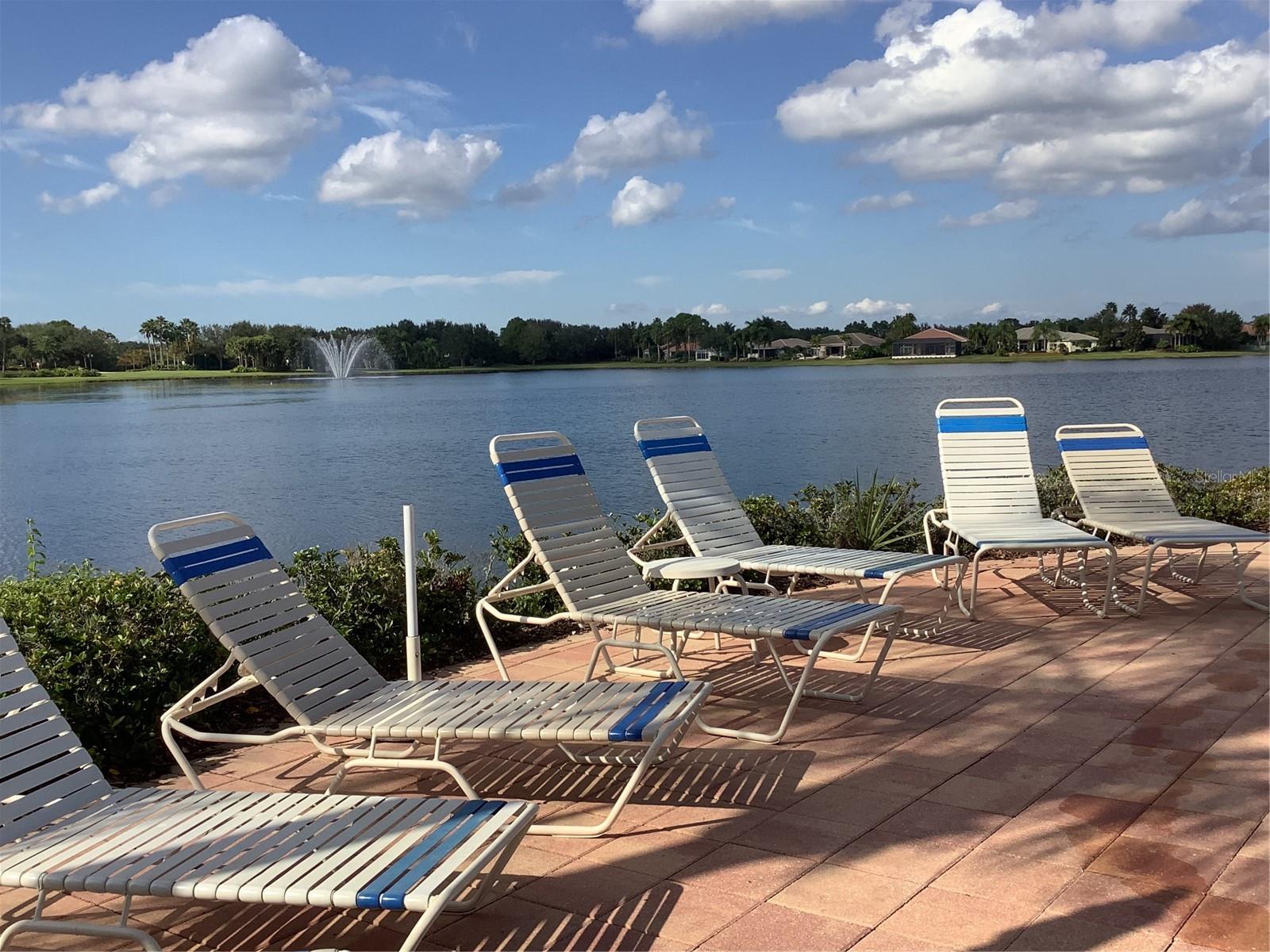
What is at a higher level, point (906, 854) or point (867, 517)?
point (867, 517)

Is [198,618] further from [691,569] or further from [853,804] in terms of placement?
[853,804]

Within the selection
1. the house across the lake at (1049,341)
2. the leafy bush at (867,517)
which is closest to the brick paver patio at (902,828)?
the leafy bush at (867,517)

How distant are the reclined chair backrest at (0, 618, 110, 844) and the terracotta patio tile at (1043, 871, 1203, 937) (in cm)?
239

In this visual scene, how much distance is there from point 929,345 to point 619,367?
97.4 feet

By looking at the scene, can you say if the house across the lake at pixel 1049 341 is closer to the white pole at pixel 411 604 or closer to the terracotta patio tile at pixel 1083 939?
the white pole at pixel 411 604

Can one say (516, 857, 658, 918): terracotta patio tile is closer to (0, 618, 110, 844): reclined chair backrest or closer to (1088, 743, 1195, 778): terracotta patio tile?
(0, 618, 110, 844): reclined chair backrest

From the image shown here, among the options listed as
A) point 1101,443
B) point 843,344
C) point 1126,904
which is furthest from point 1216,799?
point 843,344

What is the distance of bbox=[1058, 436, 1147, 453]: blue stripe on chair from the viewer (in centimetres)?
687

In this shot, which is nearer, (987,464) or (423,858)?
(423,858)

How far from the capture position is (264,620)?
140 inches

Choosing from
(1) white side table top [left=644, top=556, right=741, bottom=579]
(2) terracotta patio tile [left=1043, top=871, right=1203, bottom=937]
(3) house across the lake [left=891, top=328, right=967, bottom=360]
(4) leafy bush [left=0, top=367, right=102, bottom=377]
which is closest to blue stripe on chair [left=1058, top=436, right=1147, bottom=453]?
(1) white side table top [left=644, top=556, right=741, bottom=579]

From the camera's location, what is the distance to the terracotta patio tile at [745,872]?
2.76m

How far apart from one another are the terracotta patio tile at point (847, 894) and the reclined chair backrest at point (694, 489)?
2930mm

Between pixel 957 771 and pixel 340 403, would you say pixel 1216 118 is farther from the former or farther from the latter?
pixel 340 403
